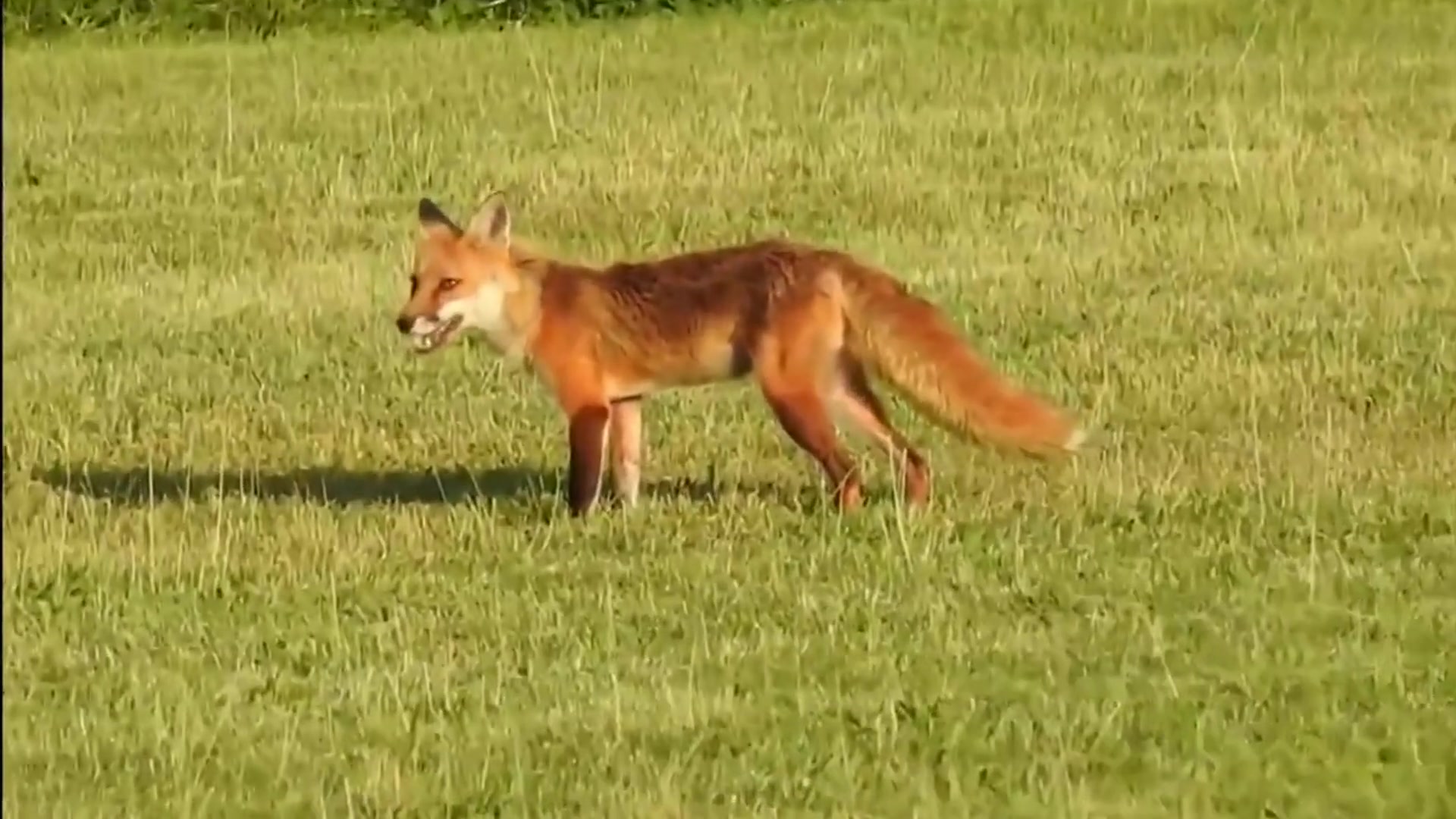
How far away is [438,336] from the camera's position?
9148 millimetres

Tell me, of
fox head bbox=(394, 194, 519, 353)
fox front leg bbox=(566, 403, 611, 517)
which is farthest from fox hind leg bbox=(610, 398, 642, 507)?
fox head bbox=(394, 194, 519, 353)

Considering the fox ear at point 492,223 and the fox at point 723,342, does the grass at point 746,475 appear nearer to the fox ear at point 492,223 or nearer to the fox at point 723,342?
the fox at point 723,342

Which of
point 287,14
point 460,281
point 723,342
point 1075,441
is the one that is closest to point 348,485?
point 460,281

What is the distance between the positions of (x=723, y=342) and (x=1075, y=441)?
1.21 metres

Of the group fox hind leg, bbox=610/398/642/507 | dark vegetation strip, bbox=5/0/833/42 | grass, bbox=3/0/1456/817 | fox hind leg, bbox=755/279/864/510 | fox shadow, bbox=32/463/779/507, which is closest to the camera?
grass, bbox=3/0/1456/817

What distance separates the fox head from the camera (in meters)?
9.12

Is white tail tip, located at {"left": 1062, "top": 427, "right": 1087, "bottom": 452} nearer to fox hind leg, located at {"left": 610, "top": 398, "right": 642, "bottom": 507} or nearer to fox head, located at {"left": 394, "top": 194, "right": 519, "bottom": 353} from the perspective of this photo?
fox hind leg, located at {"left": 610, "top": 398, "right": 642, "bottom": 507}

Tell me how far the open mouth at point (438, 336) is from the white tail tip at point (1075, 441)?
2.07 m

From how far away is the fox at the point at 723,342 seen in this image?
892 centimetres

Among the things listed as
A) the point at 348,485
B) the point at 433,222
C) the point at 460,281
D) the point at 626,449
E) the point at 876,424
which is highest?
the point at 433,222

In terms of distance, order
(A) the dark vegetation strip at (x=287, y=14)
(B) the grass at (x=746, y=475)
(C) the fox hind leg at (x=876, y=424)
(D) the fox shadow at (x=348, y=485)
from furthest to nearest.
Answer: (A) the dark vegetation strip at (x=287, y=14)
(D) the fox shadow at (x=348, y=485)
(C) the fox hind leg at (x=876, y=424)
(B) the grass at (x=746, y=475)

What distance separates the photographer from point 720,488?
969 centimetres

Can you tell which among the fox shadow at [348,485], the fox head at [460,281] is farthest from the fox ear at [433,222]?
the fox shadow at [348,485]

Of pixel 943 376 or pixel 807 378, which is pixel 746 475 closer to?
pixel 807 378
